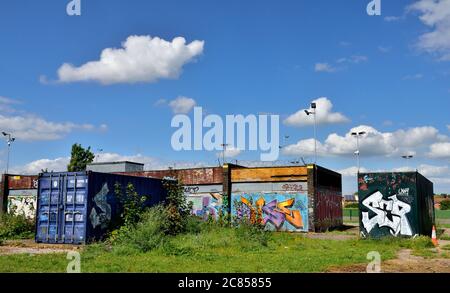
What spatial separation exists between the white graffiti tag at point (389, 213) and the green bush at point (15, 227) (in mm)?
15520

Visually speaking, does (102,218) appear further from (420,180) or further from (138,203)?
(420,180)

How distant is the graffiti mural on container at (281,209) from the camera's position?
26656mm

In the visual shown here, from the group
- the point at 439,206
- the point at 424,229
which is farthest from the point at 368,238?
the point at 439,206

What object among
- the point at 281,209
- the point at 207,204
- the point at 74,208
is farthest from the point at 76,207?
the point at 281,209

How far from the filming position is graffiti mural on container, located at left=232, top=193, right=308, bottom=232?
2666cm

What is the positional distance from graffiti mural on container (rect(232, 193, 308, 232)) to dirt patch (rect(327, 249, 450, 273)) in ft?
43.6

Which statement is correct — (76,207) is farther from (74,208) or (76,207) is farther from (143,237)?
(143,237)

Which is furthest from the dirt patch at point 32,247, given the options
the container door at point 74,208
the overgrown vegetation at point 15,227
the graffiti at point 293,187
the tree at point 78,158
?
the tree at point 78,158

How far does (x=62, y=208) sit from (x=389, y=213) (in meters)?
13.9

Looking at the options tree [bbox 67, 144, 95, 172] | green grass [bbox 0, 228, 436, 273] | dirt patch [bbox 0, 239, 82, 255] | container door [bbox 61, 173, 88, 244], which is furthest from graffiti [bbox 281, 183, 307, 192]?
tree [bbox 67, 144, 95, 172]

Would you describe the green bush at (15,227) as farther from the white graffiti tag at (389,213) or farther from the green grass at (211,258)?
the white graffiti tag at (389,213)

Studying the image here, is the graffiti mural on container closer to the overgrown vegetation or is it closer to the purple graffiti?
the purple graffiti
